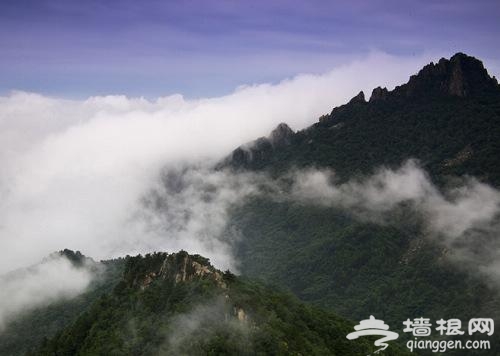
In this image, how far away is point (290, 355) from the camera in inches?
5487

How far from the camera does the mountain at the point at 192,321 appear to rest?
463ft

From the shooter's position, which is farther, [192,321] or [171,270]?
[171,270]

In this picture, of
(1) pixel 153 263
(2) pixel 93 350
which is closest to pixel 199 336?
(2) pixel 93 350

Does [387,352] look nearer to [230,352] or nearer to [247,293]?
[247,293]

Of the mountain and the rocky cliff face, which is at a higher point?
the rocky cliff face

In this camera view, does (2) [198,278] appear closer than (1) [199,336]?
No

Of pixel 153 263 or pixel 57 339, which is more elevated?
pixel 153 263

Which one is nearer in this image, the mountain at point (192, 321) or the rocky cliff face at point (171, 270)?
the mountain at point (192, 321)

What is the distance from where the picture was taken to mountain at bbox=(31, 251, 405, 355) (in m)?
141

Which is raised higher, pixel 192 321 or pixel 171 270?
pixel 171 270

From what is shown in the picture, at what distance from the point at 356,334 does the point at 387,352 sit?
16807mm

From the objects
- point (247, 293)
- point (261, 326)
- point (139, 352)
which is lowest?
point (139, 352)

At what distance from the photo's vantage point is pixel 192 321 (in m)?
148

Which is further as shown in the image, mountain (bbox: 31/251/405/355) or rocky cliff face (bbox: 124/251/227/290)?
rocky cliff face (bbox: 124/251/227/290)
